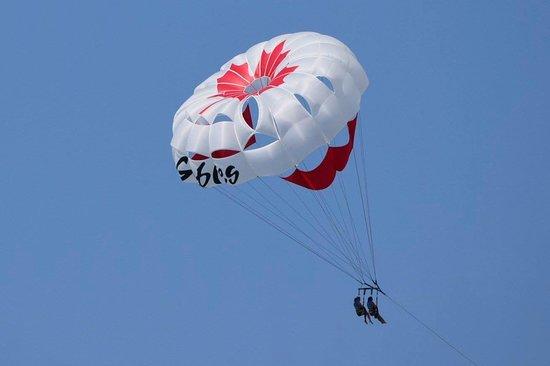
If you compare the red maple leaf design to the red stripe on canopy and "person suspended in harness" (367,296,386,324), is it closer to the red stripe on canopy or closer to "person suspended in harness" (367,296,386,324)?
the red stripe on canopy

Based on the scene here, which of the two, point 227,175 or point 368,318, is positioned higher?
point 227,175

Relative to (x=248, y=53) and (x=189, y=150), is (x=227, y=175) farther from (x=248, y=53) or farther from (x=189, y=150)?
(x=248, y=53)

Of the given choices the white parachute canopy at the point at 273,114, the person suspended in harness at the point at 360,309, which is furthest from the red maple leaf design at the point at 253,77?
the person suspended in harness at the point at 360,309

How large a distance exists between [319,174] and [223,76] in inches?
207

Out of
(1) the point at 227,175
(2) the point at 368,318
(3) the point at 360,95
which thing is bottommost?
(2) the point at 368,318

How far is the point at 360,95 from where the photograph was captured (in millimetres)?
49438

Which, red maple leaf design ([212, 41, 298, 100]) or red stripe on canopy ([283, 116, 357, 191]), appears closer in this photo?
red maple leaf design ([212, 41, 298, 100])

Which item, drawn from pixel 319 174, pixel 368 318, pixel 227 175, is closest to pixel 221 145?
pixel 227 175

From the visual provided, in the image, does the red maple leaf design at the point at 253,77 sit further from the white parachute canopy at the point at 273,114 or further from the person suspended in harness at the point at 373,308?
the person suspended in harness at the point at 373,308

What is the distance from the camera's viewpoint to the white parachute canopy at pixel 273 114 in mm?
47250

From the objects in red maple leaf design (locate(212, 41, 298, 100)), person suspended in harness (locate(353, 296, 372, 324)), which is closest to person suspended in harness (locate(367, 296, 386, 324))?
person suspended in harness (locate(353, 296, 372, 324))

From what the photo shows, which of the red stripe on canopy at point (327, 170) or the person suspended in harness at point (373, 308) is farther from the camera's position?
the red stripe on canopy at point (327, 170)

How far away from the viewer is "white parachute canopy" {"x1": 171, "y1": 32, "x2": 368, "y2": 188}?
47.2m

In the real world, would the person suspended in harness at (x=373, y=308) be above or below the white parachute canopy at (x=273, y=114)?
below
